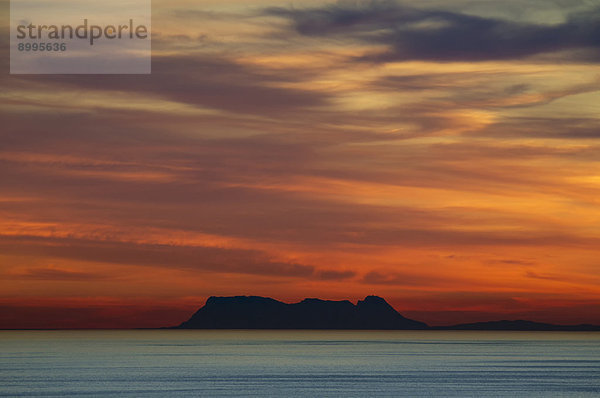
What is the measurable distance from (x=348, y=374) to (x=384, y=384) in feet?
63.7

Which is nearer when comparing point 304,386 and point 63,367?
point 304,386

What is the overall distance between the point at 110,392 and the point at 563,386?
53.9 metres

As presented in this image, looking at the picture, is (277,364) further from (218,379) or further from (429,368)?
(218,379)

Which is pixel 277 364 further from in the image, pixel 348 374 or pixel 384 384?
pixel 384 384

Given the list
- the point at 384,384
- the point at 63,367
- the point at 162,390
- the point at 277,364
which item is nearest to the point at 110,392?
the point at 162,390

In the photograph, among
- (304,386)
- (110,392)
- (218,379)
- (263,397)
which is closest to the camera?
(263,397)

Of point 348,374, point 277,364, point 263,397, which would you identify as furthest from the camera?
point 277,364

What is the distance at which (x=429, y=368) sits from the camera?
5822 inches

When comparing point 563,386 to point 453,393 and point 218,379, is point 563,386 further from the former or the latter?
point 218,379

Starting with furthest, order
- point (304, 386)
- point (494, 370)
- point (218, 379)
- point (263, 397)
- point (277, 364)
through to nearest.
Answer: point (277, 364)
point (494, 370)
point (218, 379)
point (304, 386)
point (263, 397)

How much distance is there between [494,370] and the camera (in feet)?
465

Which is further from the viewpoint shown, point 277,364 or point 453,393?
point 277,364

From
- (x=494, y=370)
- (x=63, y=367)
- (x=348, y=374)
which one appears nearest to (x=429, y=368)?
(x=494, y=370)

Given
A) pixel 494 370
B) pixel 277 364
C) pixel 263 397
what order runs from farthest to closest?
pixel 277 364 → pixel 494 370 → pixel 263 397
